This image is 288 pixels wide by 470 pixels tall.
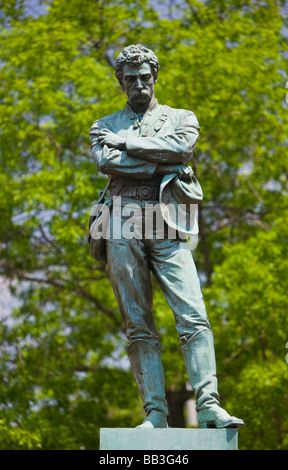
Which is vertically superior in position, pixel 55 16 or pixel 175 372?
pixel 55 16

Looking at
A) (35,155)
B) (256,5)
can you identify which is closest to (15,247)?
(35,155)

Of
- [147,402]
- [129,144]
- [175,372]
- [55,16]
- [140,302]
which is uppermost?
[55,16]

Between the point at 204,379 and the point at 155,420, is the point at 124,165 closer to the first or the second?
the point at 204,379

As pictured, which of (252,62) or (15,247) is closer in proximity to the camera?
(252,62)

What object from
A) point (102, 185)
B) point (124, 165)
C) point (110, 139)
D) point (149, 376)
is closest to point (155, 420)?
point (149, 376)

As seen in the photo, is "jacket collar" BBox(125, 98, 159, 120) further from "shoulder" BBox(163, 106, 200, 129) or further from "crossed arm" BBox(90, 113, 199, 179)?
"crossed arm" BBox(90, 113, 199, 179)

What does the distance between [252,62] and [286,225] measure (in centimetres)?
327

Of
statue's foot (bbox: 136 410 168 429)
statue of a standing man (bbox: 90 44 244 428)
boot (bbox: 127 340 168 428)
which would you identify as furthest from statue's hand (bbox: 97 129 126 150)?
statue's foot (bbox: 136 410 168 429)

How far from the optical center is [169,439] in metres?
5.55

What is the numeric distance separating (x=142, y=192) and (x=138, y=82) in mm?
866

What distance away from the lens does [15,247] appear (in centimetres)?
1773
